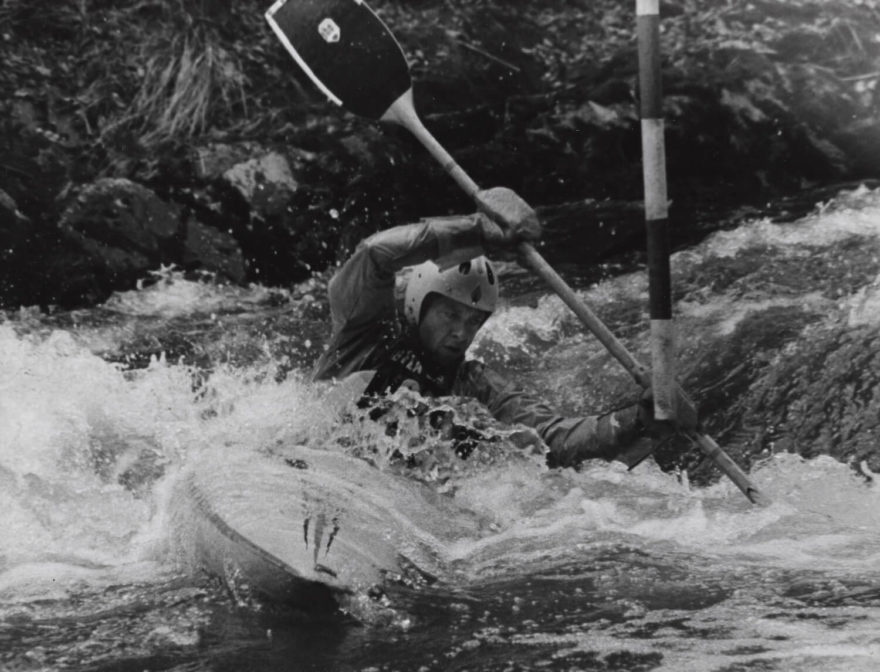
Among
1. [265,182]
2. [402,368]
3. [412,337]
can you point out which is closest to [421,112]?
[265,182]

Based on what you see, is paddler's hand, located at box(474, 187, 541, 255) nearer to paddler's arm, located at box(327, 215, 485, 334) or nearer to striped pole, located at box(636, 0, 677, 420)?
paddler's arm, located at box(327, 215, 485, 334)

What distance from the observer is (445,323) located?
15.6 ft

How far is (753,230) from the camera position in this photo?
7.84m

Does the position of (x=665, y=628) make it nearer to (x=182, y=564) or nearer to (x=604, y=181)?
(x=182, y=564)

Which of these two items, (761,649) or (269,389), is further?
(269,389)

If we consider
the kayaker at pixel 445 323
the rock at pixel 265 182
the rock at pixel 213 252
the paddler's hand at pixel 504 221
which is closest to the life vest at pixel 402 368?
the kayaker at pixel 445 323

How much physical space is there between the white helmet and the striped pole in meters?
0.90

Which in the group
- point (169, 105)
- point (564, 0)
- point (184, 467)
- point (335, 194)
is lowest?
point (184, 467)

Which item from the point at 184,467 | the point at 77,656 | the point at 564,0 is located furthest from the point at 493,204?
the point at 564,0

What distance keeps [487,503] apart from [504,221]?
1010 mm

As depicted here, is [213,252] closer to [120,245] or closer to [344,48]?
[120,245]

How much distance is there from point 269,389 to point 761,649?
2833 millimetres

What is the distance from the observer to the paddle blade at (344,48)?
515cm

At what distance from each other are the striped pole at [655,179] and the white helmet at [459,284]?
0.90 m
